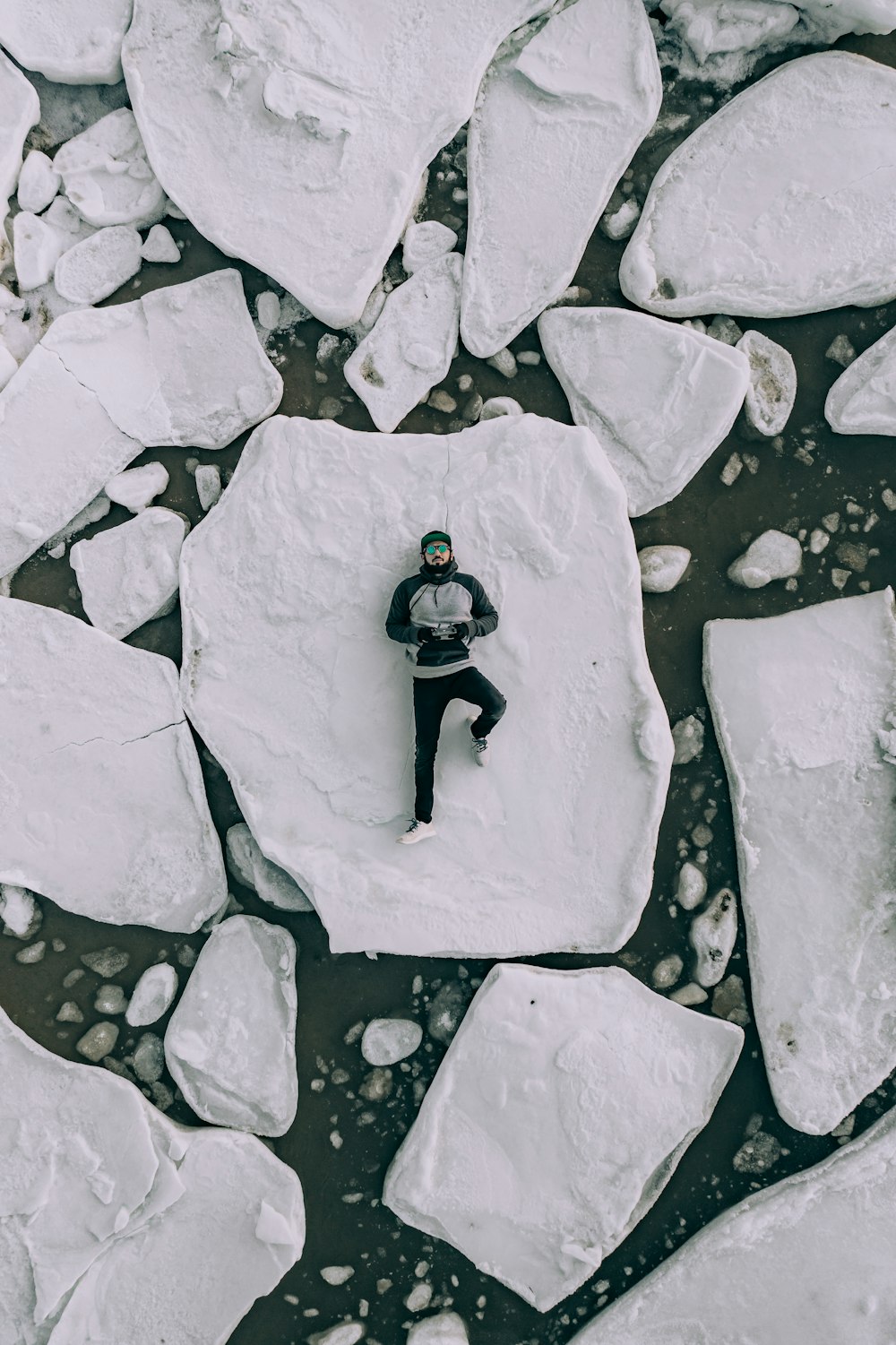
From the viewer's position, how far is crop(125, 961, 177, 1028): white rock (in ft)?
4.19

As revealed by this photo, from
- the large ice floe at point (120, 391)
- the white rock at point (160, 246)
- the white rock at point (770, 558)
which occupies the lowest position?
the white rock at point (770, 558)

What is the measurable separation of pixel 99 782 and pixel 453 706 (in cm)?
54

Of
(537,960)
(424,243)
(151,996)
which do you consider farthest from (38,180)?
(537,960)

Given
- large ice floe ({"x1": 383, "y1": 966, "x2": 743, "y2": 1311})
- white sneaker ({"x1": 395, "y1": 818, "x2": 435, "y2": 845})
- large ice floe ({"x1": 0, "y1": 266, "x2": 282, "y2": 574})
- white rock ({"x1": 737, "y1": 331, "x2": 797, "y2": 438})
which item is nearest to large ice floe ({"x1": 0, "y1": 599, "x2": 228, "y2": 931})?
large ice floe ({"x1": 0, "y1": 266, "x2": 282, "y2": 574})

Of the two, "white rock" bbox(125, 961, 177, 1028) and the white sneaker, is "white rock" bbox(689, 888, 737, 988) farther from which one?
"white rock" bbox(125, 961, 177, 1028)

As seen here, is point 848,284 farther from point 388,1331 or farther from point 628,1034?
point 388,1331

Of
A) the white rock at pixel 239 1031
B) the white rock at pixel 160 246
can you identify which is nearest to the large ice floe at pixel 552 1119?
the white rock at pixel 239 1031

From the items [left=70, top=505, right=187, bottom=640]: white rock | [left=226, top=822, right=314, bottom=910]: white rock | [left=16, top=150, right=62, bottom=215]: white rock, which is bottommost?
[left=226, top=822, right=314, bottom=910]: white rock

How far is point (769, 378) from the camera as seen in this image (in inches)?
50.6

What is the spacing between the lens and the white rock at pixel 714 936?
127cm

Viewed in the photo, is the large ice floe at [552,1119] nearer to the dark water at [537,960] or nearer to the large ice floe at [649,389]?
the dark water at [537,960]

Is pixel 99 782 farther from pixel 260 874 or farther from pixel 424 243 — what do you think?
pixel 424 243

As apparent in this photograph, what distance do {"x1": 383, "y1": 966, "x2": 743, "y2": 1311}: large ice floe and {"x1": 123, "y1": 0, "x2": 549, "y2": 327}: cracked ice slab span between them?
108 centimetres

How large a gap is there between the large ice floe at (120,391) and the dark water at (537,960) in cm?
4
